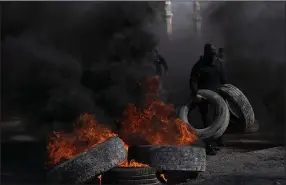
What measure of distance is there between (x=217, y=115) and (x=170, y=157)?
85.5 inches

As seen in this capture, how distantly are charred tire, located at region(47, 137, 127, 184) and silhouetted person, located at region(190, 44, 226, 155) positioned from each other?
2.45m

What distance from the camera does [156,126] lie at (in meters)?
7.82

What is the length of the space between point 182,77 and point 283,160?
2.33m

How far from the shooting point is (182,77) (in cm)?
912

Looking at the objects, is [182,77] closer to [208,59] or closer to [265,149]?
[208,59]

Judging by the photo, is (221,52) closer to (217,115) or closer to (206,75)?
(206,75)

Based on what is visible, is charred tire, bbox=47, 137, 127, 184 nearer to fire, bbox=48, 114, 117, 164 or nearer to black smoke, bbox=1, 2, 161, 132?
fire, bbox=48, 114, 117, 164

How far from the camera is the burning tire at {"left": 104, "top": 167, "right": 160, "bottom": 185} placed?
22.8 ft

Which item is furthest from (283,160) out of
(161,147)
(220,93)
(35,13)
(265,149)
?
(35,13)

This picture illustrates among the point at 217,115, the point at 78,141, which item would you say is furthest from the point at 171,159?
the point at 217,115

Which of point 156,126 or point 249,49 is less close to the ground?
point 249,49

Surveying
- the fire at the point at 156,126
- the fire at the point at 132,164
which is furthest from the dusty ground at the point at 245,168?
the fire at the point at 132,164

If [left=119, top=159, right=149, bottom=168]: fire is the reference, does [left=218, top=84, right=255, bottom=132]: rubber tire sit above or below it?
above

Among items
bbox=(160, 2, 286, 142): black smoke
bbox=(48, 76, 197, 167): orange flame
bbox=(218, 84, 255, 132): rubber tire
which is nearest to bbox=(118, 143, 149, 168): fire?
bbox=(48, 76, 197, 167): orange flame
